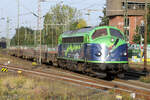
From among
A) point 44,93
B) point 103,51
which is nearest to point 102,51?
point 103,51

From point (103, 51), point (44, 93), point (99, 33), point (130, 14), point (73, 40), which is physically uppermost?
point (130, 14)

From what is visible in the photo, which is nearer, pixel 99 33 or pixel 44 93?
pixel 44 93

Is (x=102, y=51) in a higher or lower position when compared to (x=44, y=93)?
higher

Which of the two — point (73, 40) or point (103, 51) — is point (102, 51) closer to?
point (103, 51)

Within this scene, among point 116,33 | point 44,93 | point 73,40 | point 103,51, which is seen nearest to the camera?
point 44,93

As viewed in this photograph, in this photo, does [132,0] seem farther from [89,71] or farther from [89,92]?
[89,92]

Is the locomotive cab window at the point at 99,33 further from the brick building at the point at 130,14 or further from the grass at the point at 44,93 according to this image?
the brick building at the point at 130,14

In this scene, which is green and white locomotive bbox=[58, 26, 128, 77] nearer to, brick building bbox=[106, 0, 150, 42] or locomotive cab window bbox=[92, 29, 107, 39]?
locomotive cab window bbox=[92, 29, 107, 39]

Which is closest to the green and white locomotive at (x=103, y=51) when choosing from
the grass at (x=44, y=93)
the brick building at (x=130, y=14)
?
the grass at (x=44, y=93)

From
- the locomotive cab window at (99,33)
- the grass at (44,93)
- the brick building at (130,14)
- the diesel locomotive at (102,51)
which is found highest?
the brick building at (130,14)

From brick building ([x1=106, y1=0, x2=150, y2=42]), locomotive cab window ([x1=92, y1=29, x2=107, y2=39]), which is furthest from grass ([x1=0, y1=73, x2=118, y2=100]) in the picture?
brick building ([x1=106, y1=0, x2=150, y2=42])

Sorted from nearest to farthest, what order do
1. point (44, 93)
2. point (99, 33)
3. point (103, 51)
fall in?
point (44, 93), point (103, 51), point (99, 33)

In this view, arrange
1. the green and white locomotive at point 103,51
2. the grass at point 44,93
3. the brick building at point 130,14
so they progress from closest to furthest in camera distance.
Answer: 1. the grass at point 44,93
2. the green and white locomotive at point 103,51
3. the brick building at point 130,14

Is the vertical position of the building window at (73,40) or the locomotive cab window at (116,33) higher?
the locomotive cab window at (116,33)
